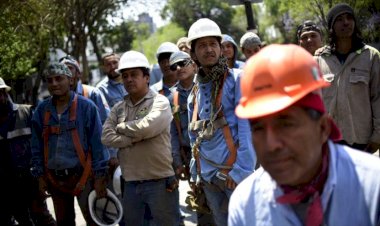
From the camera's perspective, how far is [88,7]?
13609 millimetres

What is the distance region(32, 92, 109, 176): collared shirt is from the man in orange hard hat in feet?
11.3

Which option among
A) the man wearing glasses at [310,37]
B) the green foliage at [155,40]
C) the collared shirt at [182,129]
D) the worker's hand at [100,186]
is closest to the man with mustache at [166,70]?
the collared shirt at [182,129]

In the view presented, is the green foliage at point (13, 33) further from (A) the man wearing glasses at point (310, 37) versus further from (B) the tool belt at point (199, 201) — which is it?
(A) the man wearing glasses at point (310, 37)

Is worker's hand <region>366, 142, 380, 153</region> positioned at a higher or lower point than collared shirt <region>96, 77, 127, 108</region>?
lower

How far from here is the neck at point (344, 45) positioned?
447 centimetres

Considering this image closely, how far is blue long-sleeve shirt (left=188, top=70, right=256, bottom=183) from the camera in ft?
11.9

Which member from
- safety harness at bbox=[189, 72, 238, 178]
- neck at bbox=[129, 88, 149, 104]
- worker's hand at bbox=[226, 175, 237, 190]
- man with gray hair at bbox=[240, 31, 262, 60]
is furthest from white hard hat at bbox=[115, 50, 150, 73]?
man with gray hair at bbox=[240, 31, 262, 60]

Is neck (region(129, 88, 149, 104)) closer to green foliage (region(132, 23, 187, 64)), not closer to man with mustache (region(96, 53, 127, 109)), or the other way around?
man with mustache (region(96, 53, 127, 109))

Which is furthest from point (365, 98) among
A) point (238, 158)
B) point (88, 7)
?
point (88, 7)

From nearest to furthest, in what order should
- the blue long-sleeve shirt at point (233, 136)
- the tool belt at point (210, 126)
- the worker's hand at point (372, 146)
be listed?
the blue long-sleeve shirt at point (233, 136) → the tool belt at point (210, 126) → the worker's hand at point (372, 146)

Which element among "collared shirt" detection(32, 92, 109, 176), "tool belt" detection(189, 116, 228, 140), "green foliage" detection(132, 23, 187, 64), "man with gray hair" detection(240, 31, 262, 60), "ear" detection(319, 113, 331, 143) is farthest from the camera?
"green foliage" detection(132, 23, 187, 64)

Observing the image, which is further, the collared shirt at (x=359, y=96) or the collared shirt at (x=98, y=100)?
the collared shirt at (x=98, y=100)

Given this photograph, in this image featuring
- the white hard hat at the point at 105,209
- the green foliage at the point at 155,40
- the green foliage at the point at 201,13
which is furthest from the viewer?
the green foliage at the point at 155,40

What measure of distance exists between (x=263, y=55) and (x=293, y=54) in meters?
0.10
